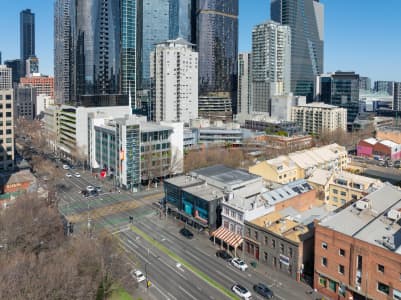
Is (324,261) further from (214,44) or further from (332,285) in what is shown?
(214,44)

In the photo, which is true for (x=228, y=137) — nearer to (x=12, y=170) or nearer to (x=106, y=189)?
(x=106, y=189)

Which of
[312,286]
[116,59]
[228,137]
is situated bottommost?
[312,286]

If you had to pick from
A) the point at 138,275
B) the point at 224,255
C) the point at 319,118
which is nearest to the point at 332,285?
the point at 224,255

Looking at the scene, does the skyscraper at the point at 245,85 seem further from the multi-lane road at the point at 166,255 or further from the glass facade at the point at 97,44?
the multi-lane road at the point at 166,255

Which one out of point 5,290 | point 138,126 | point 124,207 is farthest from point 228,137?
point 5,290

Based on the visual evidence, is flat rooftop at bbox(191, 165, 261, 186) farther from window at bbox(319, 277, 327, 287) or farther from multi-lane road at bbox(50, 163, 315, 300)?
window at bbox(319, 277, 327, 287)

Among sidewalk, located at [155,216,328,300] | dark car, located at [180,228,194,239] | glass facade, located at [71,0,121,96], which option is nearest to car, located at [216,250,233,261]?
sidewalk, located at [155,216,328,300]
